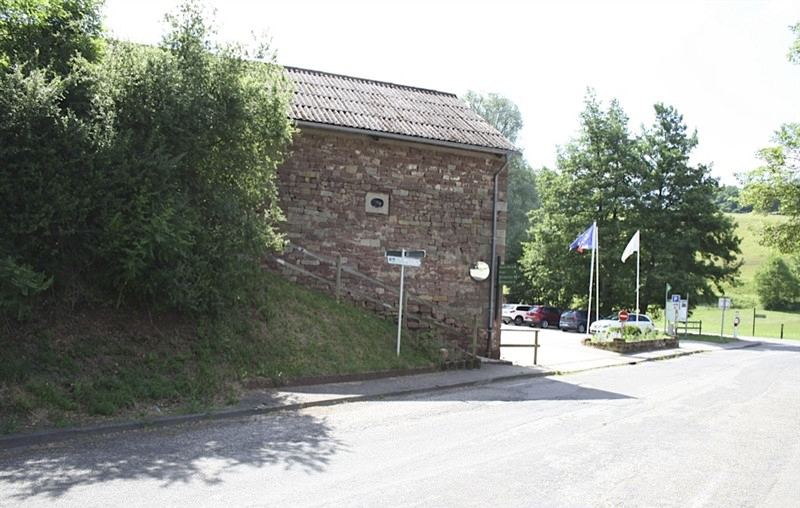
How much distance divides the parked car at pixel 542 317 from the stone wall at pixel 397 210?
25.2 meters

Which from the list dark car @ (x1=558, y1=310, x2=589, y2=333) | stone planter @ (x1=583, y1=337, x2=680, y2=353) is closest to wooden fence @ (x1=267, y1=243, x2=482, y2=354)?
stone planter @ (x1=583, y1=337, x2=680, y2=353)

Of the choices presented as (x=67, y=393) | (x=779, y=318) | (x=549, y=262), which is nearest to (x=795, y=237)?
(x=549, y=262)

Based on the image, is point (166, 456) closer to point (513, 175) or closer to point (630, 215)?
point (630, 215)

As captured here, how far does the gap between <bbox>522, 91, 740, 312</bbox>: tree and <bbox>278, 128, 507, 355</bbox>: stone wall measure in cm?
2383

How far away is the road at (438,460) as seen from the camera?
5324 millimetres

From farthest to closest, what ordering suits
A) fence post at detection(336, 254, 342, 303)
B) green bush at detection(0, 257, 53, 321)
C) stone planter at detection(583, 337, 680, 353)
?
stone planter at detection(583, 337, 680, 353) < fence post at detection(336, 254, 342, 303) < green bush at detection(0, 257, 53, 321)

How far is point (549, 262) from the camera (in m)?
41.5

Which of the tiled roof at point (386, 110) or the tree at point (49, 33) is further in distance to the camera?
the tiled roof at point (386, 110)

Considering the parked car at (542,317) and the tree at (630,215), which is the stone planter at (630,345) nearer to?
the tree at (630,215)

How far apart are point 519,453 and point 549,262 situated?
35.6m

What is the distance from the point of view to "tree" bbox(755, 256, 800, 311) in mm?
74125

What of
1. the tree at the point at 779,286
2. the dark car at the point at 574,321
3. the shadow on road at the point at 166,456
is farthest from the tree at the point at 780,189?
the tree at the point at 779,286

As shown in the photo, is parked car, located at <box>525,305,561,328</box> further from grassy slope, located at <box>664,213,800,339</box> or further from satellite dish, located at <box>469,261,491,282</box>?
satellite dish, located at <box>469,261,491,282</box>

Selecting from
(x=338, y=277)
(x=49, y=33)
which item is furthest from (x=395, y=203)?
(x=49, y=33)
